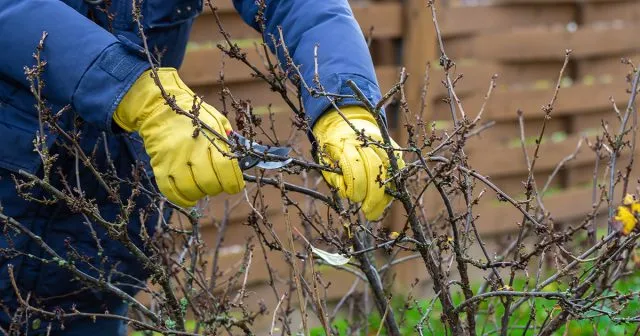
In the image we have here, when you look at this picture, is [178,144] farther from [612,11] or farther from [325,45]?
[612,11]

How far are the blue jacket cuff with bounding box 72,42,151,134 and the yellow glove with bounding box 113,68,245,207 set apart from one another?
0.05 meters

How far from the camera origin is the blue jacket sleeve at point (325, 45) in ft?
7.18

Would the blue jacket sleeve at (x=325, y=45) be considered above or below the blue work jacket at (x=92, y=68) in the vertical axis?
above

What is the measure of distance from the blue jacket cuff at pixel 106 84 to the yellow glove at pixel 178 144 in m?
0.05

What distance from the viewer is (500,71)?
240 inches

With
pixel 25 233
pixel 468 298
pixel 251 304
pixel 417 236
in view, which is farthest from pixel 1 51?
pixel 251 304

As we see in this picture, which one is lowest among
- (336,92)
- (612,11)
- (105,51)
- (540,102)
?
(540,102)

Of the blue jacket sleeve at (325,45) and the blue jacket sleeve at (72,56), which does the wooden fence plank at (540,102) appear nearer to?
the blue jacket sleeve at (325,45)

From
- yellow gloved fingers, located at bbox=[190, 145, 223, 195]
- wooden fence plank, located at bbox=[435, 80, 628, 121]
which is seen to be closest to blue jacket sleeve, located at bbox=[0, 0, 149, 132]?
yellow gloved fingers, located at bbox=[190, 145, 223, 195]

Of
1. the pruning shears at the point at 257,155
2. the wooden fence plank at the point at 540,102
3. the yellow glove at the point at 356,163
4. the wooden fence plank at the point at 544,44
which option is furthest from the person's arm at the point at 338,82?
the wooden fence plank at the point at 544,44

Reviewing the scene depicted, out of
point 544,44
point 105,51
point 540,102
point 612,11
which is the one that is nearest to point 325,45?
point 105,51

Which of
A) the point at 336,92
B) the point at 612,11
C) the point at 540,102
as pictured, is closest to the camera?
the point at 336,92

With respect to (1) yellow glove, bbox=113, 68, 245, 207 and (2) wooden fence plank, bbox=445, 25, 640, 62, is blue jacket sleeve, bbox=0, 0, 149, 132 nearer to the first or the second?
(1) yellow glove, bbox=113, 68, 245, 207

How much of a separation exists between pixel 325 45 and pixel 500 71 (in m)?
3.99
